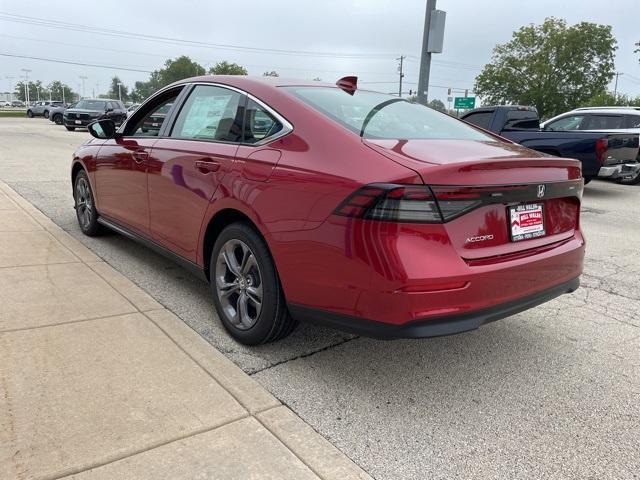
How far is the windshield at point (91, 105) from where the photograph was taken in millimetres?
29141

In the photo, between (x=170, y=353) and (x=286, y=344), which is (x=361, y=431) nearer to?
(x=286, y=344)

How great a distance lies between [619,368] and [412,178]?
6.46ft

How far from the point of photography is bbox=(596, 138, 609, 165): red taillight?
9.86m

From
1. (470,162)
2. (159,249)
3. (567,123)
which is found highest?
(567,123)

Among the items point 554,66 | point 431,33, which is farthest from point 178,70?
point 431,33

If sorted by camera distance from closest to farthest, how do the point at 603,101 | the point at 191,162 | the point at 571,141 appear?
1. the point at 191,162
2. the point at 571,141
3. the point at 603,101

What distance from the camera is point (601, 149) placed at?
32.4ft

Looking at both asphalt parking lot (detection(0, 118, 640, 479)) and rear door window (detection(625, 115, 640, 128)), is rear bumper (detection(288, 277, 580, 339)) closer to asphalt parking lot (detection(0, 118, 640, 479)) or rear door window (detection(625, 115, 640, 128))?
asphalt parking lot (detection(0, 118, 640, 479))

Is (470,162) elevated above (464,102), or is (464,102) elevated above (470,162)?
(464,102)

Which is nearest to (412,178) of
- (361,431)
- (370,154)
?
(370,154)

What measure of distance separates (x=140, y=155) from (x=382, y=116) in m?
2.09

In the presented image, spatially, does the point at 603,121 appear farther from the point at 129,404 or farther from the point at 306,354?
the point at 129,404

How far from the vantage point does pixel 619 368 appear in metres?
3.26

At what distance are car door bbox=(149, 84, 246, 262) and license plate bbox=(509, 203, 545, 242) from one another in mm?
1654
